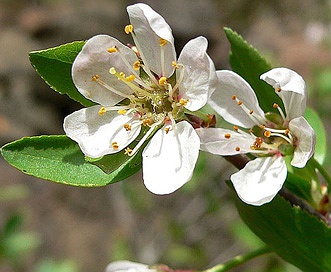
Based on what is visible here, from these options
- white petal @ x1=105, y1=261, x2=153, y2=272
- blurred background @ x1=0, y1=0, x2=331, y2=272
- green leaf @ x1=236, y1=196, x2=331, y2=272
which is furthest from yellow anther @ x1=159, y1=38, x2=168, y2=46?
blurred background @ x1=0, y1=0, x2=331, y2=272

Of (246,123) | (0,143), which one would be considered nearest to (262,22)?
(0,143)

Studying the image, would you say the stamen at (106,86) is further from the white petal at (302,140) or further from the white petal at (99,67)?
the white petal at (302,140)

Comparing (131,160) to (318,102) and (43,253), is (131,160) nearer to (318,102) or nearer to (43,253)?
(318,102)

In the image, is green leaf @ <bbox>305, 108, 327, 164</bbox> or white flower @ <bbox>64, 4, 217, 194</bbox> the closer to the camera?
white flower @ <bbox>64, 4, 217, 194</bbox>

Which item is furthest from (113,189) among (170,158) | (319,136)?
(170,158)

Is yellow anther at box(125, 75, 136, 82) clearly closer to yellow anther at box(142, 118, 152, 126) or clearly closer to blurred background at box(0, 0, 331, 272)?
yellow anther at box(142, 118, 152, 126)

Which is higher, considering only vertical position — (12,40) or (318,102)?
(318,102)
